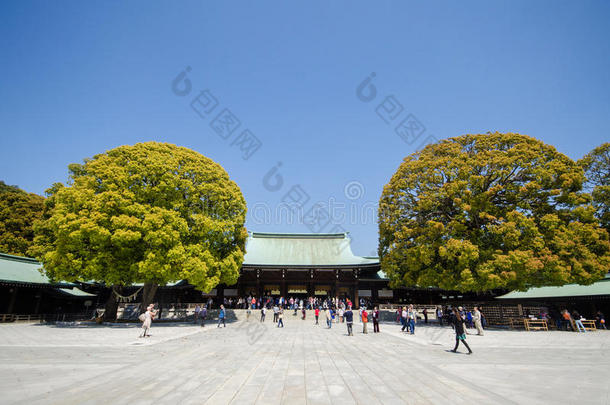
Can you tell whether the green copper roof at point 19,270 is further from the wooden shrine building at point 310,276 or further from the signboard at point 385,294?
the signboard at point 385,294

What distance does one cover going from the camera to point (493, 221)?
18844 millimetres

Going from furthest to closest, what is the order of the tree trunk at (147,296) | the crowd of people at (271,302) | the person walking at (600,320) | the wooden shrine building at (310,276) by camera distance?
the wooden shrine building at (310,276)
the crowd of people at (271,302)
the tree trunk at (147,296)
the person walking at (600,320)

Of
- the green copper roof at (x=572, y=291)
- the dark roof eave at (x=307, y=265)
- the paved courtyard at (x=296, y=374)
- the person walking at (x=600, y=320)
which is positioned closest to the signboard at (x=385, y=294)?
the dark roof eave at (x=307, y=265)

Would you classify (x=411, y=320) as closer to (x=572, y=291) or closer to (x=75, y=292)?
(x=572, y=291)

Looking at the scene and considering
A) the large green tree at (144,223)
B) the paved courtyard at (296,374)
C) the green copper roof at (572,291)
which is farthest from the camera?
the green copper roof at (572,291)

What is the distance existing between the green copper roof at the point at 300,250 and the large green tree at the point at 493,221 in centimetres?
902

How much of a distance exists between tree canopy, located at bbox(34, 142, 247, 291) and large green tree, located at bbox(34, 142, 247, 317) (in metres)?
0.05

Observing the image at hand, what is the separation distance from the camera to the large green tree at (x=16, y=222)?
27.9 meters

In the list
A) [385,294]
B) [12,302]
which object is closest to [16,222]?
[12,302]

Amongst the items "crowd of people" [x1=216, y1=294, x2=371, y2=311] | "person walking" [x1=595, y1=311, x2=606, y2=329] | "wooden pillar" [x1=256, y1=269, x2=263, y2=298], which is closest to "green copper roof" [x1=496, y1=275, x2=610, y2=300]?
"person walking" [x1=595, y1=311, x2=606, y2=329]

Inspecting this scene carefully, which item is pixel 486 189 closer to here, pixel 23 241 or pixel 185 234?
pixel 185 234

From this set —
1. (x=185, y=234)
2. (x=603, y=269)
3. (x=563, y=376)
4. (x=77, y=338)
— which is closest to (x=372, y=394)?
(x=563, y=376)

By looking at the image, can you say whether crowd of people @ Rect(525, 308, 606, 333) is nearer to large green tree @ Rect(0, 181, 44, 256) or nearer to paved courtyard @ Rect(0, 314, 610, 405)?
paved courtyard @ Rect(0, 314, 610, 405)

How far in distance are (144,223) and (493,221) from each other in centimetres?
2176
